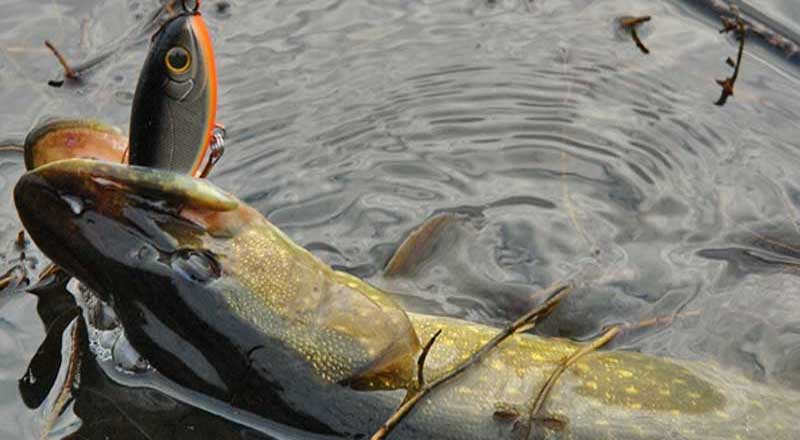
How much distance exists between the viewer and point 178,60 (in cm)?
337

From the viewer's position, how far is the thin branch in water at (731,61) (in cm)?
544

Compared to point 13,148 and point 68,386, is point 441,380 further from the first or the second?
point 13,148

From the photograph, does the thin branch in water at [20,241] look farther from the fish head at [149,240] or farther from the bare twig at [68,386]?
the fish head at [149,240]

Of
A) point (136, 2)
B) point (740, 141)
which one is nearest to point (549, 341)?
point (740, 141)

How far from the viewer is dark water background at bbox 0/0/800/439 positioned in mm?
4570

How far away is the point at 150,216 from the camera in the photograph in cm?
338

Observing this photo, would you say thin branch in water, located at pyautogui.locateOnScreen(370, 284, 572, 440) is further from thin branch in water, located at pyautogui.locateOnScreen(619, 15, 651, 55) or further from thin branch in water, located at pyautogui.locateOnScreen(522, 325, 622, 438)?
thin branch in water, located at pyautogui.locateOnScreen(619, 15, 651, 55)

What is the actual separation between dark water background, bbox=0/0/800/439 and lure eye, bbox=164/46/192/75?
4.60 ft

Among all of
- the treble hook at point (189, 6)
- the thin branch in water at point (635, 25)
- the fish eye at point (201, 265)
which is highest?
the treble hook at point (189, 6)

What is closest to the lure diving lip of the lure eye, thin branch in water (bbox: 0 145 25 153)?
the lure eye

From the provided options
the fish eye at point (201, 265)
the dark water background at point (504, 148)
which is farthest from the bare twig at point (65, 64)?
the fish eye at point (201, 265)

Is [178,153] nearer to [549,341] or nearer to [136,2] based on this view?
[549,341]

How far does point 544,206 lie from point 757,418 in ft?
5.40

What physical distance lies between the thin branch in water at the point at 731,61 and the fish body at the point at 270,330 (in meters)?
2.31
